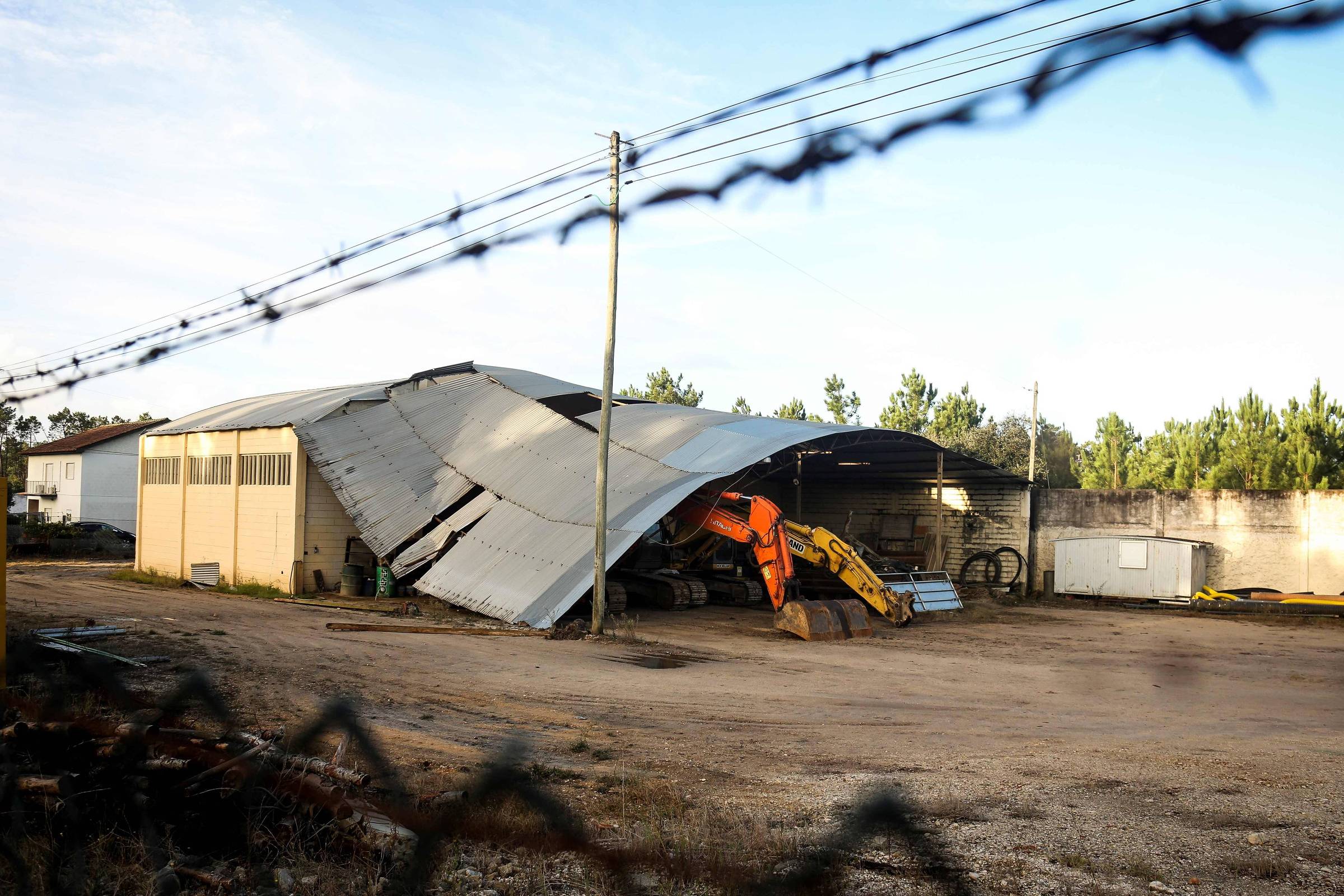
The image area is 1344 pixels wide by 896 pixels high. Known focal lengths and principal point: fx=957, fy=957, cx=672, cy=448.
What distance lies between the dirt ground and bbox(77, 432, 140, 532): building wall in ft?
124

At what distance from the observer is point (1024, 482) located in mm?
26859

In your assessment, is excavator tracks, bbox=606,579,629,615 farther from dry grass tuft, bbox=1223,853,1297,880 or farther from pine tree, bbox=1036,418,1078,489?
pine tree, bbox=1036,418,1078,489

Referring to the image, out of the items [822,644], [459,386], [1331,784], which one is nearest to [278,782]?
[1331,784]

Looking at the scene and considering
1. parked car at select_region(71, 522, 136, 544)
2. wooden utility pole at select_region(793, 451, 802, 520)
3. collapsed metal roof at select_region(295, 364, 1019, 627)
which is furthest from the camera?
parked car at select_region(71, 522, 136, 544)

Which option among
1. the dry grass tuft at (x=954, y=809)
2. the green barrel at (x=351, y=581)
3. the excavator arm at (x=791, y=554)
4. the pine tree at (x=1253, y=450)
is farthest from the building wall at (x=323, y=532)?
the pine tree at (x=1253, y=450)

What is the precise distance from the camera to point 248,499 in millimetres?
25047

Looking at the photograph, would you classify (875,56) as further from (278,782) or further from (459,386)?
(459,386)

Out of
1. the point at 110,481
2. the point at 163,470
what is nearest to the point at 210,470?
the point at 163,470

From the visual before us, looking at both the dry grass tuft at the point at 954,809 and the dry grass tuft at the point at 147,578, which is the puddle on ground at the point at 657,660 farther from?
the dry grass tuft at the point at 147,578

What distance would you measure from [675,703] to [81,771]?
5825mm

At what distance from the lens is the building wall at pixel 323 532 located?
76.9 feet

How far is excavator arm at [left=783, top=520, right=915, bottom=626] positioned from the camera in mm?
18906

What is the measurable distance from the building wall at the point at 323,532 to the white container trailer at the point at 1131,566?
18.5 m

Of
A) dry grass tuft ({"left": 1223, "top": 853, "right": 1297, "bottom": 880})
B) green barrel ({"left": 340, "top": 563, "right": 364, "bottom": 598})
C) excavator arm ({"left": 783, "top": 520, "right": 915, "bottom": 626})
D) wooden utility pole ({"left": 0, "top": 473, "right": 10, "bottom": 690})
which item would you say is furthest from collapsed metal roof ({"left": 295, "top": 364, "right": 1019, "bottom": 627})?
dry grass tuft ({"left": 1223, "top": 853, "right": 1297, "bottom": 880})
